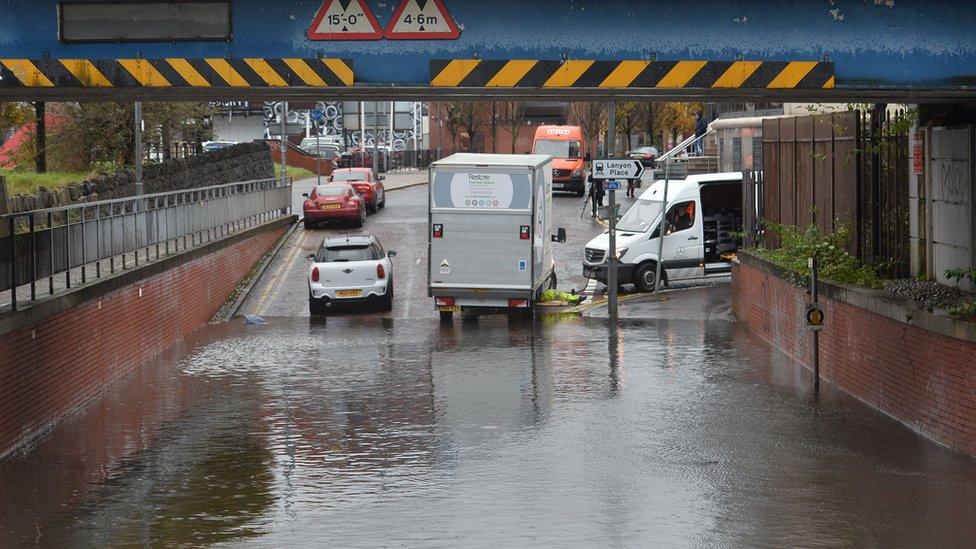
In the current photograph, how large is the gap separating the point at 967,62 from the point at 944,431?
12.1 ft

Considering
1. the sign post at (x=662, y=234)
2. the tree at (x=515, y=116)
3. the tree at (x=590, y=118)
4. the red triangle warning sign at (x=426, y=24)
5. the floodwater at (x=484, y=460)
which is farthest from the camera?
the tree at (x=515, y=116)

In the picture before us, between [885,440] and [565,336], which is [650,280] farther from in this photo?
[885,440]

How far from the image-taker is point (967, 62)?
1436 cm

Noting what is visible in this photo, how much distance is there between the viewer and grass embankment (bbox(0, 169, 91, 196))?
3219 cm

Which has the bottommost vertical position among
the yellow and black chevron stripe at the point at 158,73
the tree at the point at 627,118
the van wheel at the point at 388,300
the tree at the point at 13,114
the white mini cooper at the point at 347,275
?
the van wheel at the point at 388,300

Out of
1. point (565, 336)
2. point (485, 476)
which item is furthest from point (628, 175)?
point (485, 476)

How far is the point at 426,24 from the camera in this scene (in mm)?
14398

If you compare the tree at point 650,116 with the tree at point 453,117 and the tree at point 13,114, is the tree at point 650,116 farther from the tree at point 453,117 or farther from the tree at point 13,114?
the tree at point 13,114


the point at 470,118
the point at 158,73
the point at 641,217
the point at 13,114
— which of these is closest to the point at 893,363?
the point at 158,73

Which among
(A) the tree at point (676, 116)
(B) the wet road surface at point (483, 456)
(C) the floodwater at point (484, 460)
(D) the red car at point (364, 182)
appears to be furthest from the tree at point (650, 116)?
(C) the floodwater at point (484, 460)

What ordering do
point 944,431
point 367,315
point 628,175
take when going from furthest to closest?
point 367,315
point 628,175
point 944,431

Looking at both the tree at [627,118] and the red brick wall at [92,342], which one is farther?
the tree at [627,118]

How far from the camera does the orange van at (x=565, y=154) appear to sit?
56.8 m

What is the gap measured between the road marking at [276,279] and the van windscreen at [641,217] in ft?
26.2
